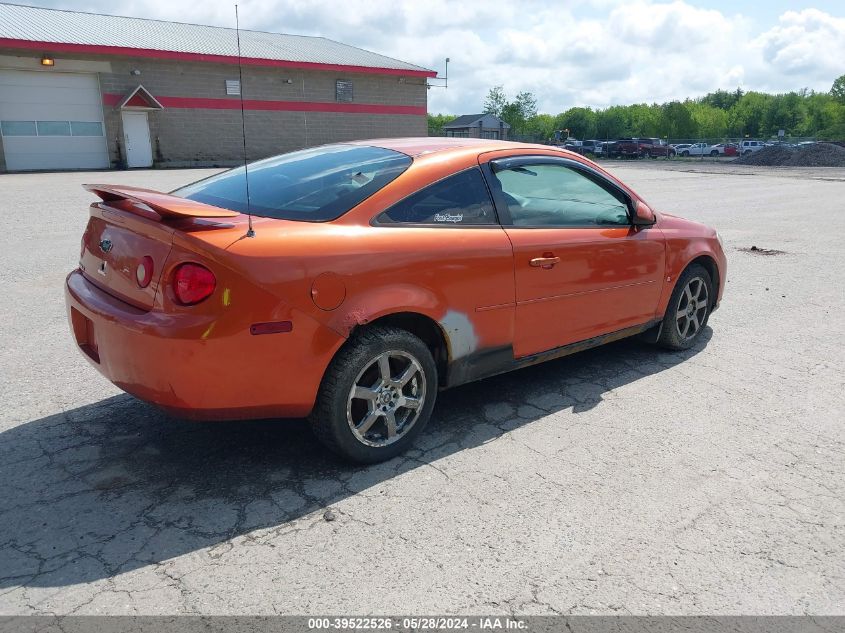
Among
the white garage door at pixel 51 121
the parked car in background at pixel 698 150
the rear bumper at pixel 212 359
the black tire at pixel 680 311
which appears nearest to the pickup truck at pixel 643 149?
the parked car in background at pixel 698 150

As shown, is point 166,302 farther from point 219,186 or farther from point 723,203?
point 723,203

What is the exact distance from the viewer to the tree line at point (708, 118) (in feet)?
219

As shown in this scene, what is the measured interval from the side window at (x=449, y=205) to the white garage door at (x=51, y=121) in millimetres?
28243

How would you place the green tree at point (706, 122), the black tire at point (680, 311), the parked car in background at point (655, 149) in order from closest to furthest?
1. the black tire at point (680, 311)
2. the parked car in background at point (655, 149)
3. the green tree at point (706, 122)

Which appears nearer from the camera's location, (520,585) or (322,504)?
(520,585)

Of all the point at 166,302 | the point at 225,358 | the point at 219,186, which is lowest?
the point at 225,358

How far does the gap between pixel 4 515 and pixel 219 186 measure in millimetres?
1995

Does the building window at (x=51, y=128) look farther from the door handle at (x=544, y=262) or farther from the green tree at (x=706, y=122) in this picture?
the green tree at (x=706, y=122)

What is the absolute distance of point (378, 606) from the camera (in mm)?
2350

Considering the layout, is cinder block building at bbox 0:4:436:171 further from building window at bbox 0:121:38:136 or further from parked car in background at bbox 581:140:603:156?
parked car in background at bbox 581:140:603:156

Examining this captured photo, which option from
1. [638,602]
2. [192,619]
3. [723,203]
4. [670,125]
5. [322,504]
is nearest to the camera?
[192,619]

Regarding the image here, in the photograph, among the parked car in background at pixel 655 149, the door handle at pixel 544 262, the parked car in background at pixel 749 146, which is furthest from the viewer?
the parked car in background at pixel 655 149

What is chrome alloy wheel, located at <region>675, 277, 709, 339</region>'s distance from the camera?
5082 mm

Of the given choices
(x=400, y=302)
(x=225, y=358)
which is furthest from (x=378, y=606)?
(x=400, y=302)
